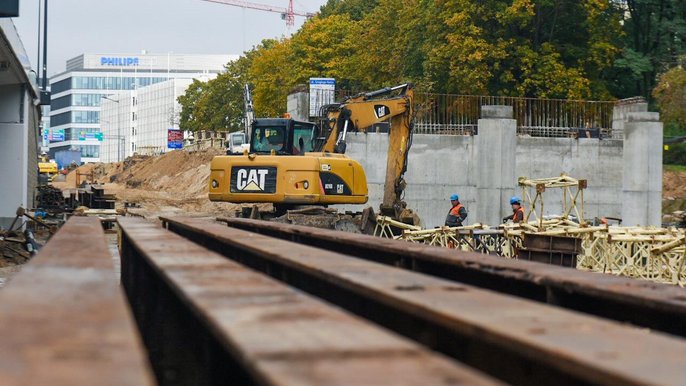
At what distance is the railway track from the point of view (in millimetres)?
2686

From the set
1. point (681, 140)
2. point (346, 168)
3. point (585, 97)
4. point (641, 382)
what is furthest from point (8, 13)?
point (681, 140)

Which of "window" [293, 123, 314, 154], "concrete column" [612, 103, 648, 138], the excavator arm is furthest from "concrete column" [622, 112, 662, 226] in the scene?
"window" [293, 123, 314, 154]

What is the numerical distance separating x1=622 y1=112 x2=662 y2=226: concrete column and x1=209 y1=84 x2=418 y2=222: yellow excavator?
34.3 feet

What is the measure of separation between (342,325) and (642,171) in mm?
35856

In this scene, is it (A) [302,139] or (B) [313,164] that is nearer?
(B) [313,164]

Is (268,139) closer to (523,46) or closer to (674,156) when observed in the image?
(523,46)

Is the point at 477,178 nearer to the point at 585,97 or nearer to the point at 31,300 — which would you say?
the point at 585,97

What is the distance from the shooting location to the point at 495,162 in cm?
3788

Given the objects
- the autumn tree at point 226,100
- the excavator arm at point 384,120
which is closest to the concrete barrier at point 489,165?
the excavator arm at point 384,120

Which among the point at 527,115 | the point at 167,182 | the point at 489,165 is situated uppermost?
→ the point at 527,115

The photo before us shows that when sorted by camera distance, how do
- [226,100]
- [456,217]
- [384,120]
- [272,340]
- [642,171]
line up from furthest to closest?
[226,100]
[642,171]
[384,120]
[456,217]
[272,340]

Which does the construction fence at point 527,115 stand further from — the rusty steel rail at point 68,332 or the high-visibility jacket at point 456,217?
the rusty steel rail at point 68,332

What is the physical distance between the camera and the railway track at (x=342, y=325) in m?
2.69

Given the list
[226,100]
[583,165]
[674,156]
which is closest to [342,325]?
[583,165]
